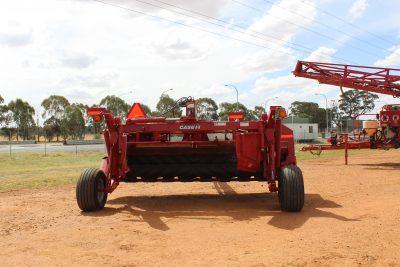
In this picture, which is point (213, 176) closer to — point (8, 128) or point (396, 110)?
point (396, 110)

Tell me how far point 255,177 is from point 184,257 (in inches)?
149

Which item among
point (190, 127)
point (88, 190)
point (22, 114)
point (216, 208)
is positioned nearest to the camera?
point (88, 190)

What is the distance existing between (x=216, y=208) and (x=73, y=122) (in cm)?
7298

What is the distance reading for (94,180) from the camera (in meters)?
7.95

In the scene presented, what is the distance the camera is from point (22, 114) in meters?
83.9

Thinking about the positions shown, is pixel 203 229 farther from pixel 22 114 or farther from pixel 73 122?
pixel 22 114

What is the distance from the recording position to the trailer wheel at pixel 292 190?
25.1 ft

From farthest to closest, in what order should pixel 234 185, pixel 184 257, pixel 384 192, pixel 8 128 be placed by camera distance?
pixel 8 128 < pixel 234 185 < pixel 384 192 < pixel 184 257

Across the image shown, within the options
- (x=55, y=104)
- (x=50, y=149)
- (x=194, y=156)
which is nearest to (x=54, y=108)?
(x=55, y=104)

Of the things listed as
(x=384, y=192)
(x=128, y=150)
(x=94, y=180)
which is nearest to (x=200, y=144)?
(x=128, y=150)

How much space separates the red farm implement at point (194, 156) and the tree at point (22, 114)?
8002 cm

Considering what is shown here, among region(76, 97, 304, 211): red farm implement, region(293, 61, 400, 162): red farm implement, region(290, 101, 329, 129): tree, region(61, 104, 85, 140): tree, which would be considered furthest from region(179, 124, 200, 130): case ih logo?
region(290, 101, 329, 129): tree

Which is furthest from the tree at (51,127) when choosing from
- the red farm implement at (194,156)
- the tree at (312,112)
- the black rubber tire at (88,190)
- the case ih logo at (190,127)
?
the case ih logo at (190,127)

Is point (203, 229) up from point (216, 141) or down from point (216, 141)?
down
